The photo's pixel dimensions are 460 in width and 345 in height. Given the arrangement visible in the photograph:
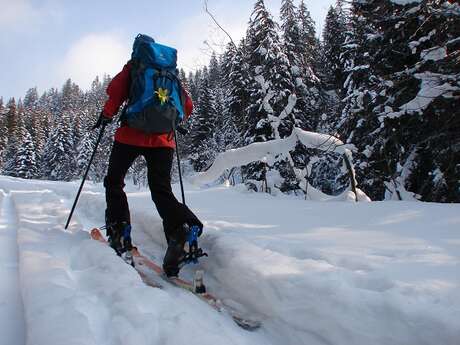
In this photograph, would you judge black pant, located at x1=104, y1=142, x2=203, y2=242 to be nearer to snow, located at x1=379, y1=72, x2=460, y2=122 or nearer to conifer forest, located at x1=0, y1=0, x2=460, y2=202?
conifer forest, located at x1=0, y1=0, x2=460, y2=202

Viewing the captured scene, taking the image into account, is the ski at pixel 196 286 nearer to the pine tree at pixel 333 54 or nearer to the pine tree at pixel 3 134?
the pine tree at pixel 333 54

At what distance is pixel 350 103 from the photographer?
13719 mm

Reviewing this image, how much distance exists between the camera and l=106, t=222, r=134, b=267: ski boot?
12.5 ft

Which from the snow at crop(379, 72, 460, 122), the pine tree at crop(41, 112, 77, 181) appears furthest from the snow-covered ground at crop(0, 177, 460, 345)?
the pine tree at crop(41, 112, 77, 181)

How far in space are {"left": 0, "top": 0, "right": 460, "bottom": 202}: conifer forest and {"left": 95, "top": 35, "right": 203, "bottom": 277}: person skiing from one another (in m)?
1.82

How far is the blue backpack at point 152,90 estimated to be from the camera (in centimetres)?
346

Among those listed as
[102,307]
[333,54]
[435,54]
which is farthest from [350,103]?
[333,54]

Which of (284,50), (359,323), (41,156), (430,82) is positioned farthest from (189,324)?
(41,156)

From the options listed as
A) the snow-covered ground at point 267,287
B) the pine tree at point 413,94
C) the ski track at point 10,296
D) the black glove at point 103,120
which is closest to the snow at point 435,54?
the pine tree at point 413,94

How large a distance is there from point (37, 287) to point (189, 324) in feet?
3.41

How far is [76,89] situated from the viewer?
14938 centimetres

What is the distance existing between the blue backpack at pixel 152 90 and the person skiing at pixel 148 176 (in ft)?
0.20

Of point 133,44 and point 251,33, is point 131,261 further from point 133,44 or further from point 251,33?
point 251,33

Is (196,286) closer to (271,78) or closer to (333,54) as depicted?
(271,78)
